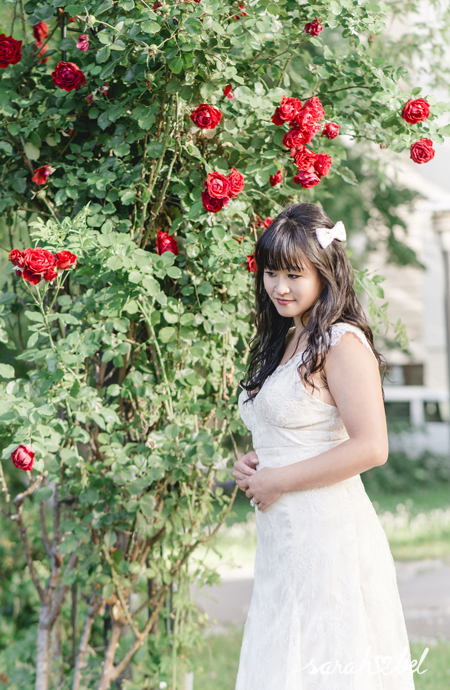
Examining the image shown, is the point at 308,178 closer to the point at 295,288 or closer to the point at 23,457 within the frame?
the point at 295,288

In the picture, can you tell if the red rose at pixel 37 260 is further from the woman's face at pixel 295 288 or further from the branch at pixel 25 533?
the branch at pixel 25 533

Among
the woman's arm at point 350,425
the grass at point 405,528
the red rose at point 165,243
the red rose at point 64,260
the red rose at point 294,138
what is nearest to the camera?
the woman's arm at point 350,425

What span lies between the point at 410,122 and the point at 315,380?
824mm

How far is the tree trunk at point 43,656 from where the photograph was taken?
7.28ft

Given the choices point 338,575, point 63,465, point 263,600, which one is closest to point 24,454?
point 63,465

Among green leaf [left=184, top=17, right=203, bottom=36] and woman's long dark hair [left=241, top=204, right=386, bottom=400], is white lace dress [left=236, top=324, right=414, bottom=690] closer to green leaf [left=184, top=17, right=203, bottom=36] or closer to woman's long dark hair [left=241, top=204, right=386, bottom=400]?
woman's long dark hair [left=241, top=204, right=386, bottom=400]

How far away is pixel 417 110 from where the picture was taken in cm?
178

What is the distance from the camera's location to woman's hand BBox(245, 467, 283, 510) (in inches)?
62.4

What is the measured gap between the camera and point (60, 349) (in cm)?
173

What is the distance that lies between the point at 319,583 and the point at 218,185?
108 centimetres

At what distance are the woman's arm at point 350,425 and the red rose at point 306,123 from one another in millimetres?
623

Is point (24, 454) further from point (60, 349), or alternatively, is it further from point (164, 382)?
point (164, 382)

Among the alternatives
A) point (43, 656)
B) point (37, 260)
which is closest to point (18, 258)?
point (37, 260)

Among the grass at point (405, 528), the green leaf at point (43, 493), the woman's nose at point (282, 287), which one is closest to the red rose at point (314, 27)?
the woman's nose at point (282, 287)
